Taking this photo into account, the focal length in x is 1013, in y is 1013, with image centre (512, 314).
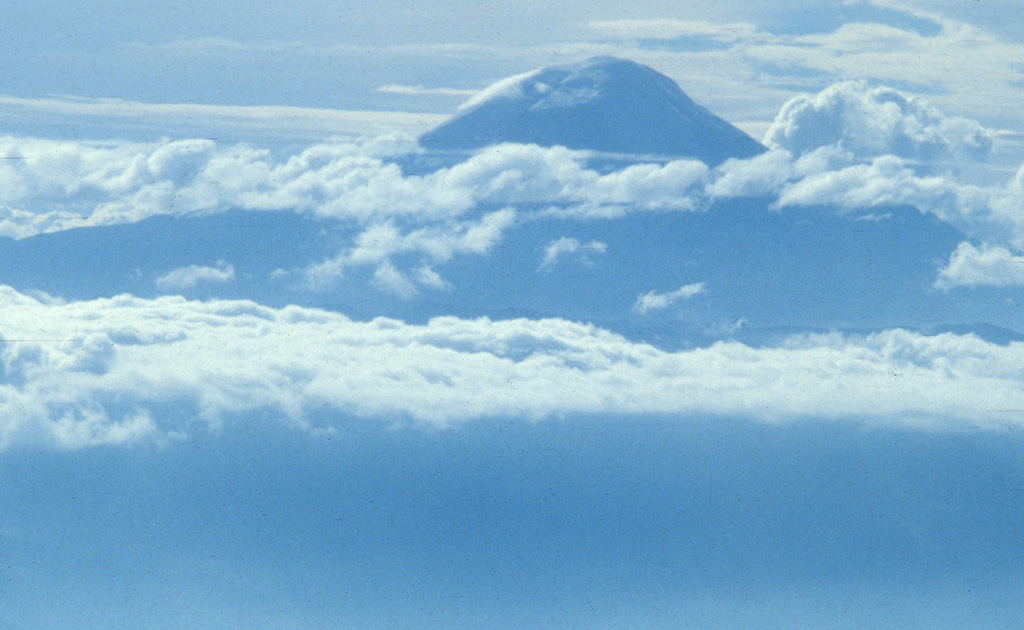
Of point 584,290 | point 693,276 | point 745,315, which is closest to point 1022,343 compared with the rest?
point 745,315

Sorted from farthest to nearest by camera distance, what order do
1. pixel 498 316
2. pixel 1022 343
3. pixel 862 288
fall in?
pixel 862 288, pixel 498 316, pixel 1022 343

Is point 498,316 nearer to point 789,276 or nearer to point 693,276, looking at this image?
point 693,276

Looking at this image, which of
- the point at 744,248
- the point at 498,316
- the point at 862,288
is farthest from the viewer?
the point at 744,248

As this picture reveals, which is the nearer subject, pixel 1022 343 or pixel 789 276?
pixel 1022 343

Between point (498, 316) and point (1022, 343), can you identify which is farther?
point (498, 316)

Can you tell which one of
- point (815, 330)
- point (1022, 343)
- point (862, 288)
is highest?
point (862, 288)

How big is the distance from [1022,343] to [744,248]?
104ft

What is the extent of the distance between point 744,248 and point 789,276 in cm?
319

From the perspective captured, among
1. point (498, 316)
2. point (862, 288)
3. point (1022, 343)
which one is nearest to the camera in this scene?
point (1022, 343)

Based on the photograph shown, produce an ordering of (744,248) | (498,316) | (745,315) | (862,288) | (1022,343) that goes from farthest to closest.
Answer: (744,248)
(862,288)
(745,315)
(498,316)
(1022,343)

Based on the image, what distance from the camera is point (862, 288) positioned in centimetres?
5791

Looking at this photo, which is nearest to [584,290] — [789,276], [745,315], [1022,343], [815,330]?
[745,315]

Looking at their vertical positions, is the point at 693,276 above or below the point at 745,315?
above

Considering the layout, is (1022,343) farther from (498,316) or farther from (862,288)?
(862,288)
